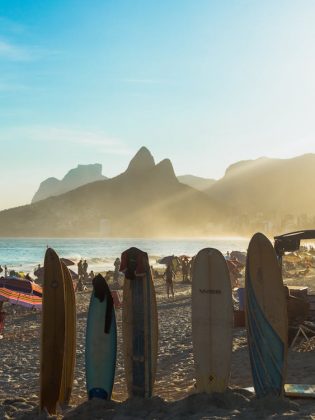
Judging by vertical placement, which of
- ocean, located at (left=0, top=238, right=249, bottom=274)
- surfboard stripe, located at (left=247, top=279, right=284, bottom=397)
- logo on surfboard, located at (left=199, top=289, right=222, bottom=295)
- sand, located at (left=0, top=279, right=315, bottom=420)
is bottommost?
ocean, located at (left=0, top=238, right=249, bottom=274)

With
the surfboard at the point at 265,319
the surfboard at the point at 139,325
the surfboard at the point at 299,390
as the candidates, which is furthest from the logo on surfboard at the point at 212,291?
the surfboard at the point at 299,390

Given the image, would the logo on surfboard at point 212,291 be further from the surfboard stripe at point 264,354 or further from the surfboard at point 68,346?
the surfboard at point 68,346

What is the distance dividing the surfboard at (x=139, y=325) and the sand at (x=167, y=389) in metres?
0.31

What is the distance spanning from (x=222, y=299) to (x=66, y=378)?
97.6 inches

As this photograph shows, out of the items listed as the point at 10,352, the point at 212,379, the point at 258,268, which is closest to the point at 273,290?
the point at 258,268

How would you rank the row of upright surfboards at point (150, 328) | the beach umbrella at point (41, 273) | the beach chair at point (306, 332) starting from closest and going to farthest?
the row of upright surfboards at point (150, 328) → the beach chair at point (306, 332) → the beach umbrella at point (41, 273)

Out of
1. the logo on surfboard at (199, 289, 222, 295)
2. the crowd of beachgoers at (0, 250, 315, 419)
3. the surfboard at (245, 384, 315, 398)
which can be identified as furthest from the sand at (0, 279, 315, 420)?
the logo on surfboard at (199, 289, 222, 295)

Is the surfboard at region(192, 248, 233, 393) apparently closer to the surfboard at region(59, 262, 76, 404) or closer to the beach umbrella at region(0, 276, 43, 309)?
the surfboard at region(59, 262, 76, 404)

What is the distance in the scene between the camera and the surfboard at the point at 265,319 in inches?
260

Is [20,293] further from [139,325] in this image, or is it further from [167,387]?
[139,325]

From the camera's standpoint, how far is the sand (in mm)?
6062

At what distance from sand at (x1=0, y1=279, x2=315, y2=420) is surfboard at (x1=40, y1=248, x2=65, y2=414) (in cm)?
29

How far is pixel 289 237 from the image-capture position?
1021 cm

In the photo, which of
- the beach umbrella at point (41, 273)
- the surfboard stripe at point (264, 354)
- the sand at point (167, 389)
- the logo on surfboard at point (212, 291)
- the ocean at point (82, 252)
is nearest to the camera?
the sand at point (167, 389)
